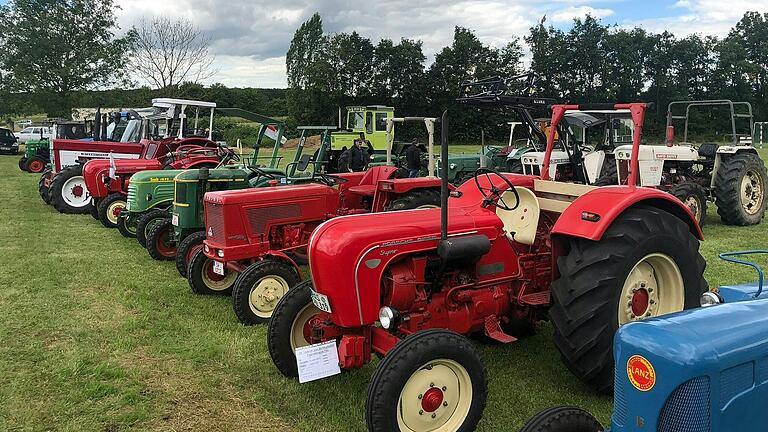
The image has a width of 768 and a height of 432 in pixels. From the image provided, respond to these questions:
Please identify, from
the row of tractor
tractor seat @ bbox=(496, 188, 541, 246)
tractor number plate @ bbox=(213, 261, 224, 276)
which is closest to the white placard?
the row of tractor

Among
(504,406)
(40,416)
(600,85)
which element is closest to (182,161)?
(40,416)

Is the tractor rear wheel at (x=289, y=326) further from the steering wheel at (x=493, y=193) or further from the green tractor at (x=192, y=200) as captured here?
the green tractor at (x=192, y=200)

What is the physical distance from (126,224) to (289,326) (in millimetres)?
6124

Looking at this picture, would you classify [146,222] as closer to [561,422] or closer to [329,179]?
[329,179]

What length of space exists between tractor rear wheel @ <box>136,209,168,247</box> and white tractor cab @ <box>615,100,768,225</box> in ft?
21.4

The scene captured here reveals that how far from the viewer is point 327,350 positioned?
127 inches

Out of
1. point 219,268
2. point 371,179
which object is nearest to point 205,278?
point 219,268

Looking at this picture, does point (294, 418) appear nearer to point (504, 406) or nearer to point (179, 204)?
point (504, 406)

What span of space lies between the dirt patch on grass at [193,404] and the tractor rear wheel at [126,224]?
16.8ft

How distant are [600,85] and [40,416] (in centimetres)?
4299

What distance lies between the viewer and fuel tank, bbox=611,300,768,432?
1.87 meters

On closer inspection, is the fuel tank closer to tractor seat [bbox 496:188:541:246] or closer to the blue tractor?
the blue tractor

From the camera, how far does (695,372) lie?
185 centimetres

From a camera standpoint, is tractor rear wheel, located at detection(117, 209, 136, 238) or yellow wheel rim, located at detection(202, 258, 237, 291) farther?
tractor rear wheel, located at detection(117, 209, 136, 238)
